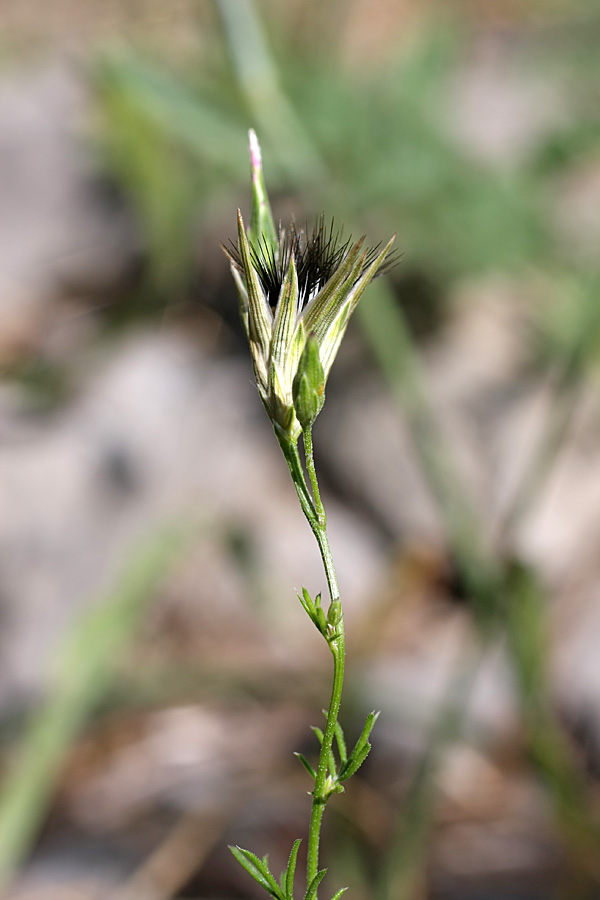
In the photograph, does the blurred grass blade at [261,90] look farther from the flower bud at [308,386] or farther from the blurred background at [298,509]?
the flower bud at [308,386]

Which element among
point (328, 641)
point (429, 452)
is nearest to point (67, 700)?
point (429, 452)

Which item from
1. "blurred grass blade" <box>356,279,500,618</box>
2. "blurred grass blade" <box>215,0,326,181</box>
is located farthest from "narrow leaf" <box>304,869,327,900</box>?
"blurred grass blade" <box>215,0,326,181</box>

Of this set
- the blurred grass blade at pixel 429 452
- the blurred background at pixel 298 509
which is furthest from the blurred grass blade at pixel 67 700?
the blurred grass blade at pixel 429 452

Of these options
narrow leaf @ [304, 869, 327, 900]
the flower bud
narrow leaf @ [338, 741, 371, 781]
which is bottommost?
narrow leaf @ [304, 869, 327, 900]

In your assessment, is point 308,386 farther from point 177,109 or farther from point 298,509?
point 298,509

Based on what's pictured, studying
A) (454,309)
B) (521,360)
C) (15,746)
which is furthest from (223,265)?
(15,746)

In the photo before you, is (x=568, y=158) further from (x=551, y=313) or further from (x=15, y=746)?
(x=15, y=746)

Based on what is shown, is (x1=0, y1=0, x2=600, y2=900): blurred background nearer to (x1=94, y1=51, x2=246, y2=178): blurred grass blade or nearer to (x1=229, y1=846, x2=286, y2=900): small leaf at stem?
(x1=94, y1=51, x2=246, y2=178): blurred grass blade
